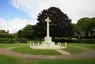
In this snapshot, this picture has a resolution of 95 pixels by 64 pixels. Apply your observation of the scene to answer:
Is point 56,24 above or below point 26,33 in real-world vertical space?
above

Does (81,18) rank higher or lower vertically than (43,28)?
higher

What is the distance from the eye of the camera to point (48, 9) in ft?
194

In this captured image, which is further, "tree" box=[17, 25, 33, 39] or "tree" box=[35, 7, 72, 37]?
"tree" box=[17, 25, 33, 39]

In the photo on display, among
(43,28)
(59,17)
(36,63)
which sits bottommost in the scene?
(36,63)

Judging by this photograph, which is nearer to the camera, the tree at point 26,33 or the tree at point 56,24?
the tree at point 56,24

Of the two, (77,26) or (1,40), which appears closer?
(1,40)

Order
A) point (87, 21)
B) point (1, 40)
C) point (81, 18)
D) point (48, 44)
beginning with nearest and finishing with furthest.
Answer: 1. point (48, 44)
2. point (1, 40)
3. point (87, 21)
4. point (81, 18)

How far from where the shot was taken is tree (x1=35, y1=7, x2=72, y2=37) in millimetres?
56625

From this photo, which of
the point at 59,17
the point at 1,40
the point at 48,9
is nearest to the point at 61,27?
the point at 59,17

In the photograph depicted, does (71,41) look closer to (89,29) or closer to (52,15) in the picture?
(52,15)

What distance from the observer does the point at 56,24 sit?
56812mm

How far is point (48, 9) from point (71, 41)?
14.3 metres

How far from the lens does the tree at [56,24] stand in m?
56.6

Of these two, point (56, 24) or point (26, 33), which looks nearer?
point (56, 24)
